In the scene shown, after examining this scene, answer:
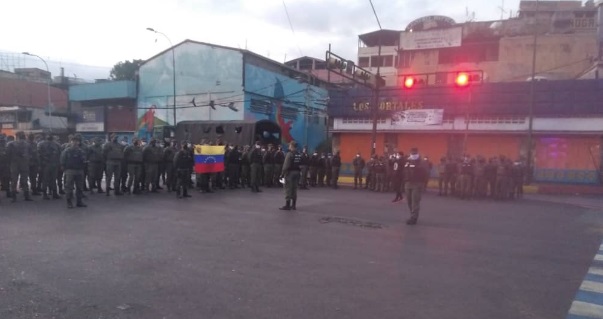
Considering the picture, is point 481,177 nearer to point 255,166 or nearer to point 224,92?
point 255,166

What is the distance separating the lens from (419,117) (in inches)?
1043

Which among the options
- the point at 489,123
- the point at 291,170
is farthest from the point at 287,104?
the point at 291,170

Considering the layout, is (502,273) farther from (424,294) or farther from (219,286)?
(219,286)

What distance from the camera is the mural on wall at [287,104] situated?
36.8m

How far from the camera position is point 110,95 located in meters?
43.5

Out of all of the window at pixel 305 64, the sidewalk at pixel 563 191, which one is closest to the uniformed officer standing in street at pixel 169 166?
the sidewalk at pixel 563 191

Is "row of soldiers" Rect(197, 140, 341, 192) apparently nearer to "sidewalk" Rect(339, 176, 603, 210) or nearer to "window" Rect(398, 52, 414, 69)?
"sidewalk" Rect(339, 176, 603, 210)

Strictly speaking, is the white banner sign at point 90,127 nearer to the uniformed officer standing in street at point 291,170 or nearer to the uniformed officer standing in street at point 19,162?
the uniformed officer standing in street at point 19,162

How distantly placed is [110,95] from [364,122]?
2789cm

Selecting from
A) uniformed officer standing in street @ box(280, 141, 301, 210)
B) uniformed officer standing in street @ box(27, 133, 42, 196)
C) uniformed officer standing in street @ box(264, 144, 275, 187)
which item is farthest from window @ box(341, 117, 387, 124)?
uniformed officer standing in street @ box(27, 133, 42, 196)

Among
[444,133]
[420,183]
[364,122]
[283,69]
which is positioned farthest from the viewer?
[283,69]

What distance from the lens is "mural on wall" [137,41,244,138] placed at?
119 ft

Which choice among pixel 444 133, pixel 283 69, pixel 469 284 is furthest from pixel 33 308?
pixel 283 69

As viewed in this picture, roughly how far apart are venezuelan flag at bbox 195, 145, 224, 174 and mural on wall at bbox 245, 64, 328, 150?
19.1 meters
